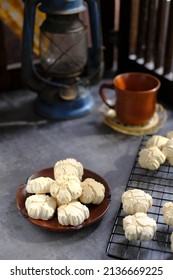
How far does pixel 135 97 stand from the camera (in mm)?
904

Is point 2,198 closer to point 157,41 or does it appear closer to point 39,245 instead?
point 39,245

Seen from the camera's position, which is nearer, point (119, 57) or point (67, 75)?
point (67, 75)

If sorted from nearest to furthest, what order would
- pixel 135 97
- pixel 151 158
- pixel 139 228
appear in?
pixel 139 228 < pixel 151 158 < pixel 135 97

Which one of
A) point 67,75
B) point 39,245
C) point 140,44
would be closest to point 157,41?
point 140,44

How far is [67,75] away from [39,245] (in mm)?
435

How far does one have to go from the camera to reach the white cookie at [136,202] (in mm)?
675

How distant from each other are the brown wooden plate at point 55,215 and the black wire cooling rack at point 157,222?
0.03 m

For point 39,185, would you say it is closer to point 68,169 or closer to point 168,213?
point 68,169

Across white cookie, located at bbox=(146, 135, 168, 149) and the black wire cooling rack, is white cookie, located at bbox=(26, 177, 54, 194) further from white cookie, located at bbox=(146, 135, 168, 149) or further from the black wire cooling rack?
white cookie, located at bbox=(146, 135, 168, 149)

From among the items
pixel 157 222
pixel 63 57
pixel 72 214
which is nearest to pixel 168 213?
pixel 157 222

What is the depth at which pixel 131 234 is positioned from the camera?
2.07 feet

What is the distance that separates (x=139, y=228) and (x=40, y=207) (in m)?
0.16

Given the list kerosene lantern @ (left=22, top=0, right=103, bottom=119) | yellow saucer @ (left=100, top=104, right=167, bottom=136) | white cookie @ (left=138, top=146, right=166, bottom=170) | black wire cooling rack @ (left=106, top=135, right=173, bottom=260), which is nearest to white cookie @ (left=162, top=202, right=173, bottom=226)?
black wire cooling rack @ (left=106, top=135, right=173, bottom=260)
